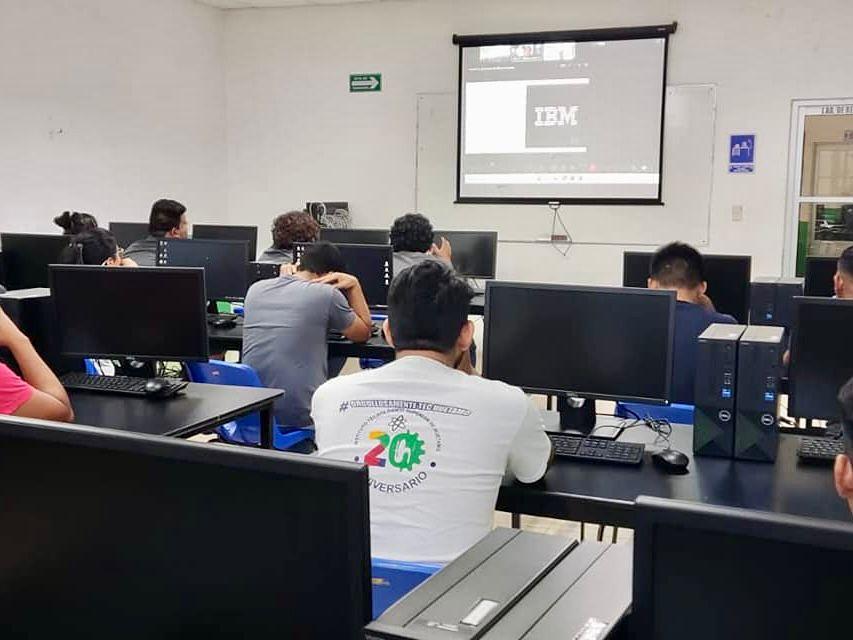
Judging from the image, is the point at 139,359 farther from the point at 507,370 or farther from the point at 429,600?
the point at 429,600

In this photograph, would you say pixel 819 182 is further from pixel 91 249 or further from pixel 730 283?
pixel 91 249

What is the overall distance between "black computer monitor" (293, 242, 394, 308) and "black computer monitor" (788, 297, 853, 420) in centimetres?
255

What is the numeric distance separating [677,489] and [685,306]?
1.05m

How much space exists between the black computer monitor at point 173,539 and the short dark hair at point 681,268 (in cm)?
253

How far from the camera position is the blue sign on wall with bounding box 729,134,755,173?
644 centimetres

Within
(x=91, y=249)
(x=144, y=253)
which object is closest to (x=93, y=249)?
(x=91, y=249)

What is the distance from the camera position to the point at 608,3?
21.6 feet

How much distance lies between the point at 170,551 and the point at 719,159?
20.7 ft

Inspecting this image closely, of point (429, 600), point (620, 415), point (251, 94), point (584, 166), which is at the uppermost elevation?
point (251, 94)

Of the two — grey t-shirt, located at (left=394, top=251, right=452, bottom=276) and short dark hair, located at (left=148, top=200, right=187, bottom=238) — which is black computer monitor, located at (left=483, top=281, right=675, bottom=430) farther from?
short dark hair, located at (left=148, top=200, right=187, bottom=238)

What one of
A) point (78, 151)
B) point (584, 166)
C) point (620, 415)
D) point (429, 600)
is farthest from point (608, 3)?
point (429, 600)

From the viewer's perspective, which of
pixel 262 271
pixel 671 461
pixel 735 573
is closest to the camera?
pixel 735 573

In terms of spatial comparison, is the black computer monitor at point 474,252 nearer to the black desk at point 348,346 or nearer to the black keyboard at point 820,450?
the black desk at point 348,346

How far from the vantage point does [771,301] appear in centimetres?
391
